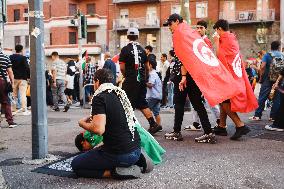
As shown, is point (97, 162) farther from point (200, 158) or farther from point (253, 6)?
point (253, 6)

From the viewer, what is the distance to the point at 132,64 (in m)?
7.55

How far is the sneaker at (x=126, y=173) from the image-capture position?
452 centimetres

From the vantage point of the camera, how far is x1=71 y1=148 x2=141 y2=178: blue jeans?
450 cm

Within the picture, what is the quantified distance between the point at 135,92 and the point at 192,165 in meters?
2.59

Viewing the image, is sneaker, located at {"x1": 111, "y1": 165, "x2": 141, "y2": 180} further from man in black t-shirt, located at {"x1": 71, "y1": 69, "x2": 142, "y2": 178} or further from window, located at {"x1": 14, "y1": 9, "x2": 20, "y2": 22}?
window, located at {"x1": 14, "y1": 9, "x2": 20, "y2": 22}

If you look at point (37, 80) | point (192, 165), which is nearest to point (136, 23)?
point (37, 80)

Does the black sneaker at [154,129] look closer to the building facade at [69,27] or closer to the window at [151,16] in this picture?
the window at [151,16]

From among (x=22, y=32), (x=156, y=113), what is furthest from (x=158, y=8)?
(x=156, y=113)

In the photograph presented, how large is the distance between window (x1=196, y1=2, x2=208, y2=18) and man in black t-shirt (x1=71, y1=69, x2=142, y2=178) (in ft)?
131

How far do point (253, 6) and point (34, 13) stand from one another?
38.5 metres

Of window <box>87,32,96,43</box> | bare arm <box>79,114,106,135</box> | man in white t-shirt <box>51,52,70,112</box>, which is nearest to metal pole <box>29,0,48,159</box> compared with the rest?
bare arm <box>79,114,106,135</box>

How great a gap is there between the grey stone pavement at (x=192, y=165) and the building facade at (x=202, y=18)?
33519mm

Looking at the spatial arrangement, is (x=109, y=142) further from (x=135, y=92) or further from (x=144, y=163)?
(x=135, y=92)

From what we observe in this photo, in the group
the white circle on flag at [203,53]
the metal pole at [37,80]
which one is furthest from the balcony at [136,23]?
the metal pole at [37,80]
